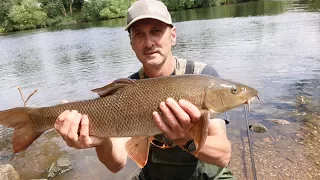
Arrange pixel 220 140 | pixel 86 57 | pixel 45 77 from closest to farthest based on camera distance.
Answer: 1. pixel 220 140
2. pixel 45 77
3. pixel 86 57

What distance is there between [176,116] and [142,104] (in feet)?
0.99

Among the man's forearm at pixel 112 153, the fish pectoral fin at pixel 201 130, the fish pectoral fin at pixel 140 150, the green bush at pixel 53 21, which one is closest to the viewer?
Result: the fish pectoral fin at pixel 201 130

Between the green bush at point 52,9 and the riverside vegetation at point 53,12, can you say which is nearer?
the riverside vegetation at point 53,12

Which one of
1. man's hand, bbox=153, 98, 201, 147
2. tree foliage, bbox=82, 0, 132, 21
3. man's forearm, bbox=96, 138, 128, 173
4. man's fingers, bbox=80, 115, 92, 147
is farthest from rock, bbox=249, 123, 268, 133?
tree foliage, bbox=82, 0, 132, 21

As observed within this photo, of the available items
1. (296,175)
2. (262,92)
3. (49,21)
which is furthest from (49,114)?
(49,21)

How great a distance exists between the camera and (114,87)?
8.94ft

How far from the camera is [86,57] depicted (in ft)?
77.3

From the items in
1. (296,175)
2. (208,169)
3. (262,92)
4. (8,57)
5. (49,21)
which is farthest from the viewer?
(49,21)

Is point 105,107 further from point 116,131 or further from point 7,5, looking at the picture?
point 7,5

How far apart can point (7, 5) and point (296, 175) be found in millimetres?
86142

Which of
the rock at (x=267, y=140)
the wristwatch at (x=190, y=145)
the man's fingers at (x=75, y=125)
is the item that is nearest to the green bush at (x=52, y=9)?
the rock at (x=267, y=140)

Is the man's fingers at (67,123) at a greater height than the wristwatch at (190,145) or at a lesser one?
greater

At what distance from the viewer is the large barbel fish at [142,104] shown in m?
2.58

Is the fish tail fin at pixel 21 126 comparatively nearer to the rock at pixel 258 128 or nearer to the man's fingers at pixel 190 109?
the man's fingers at pixel 190 109
